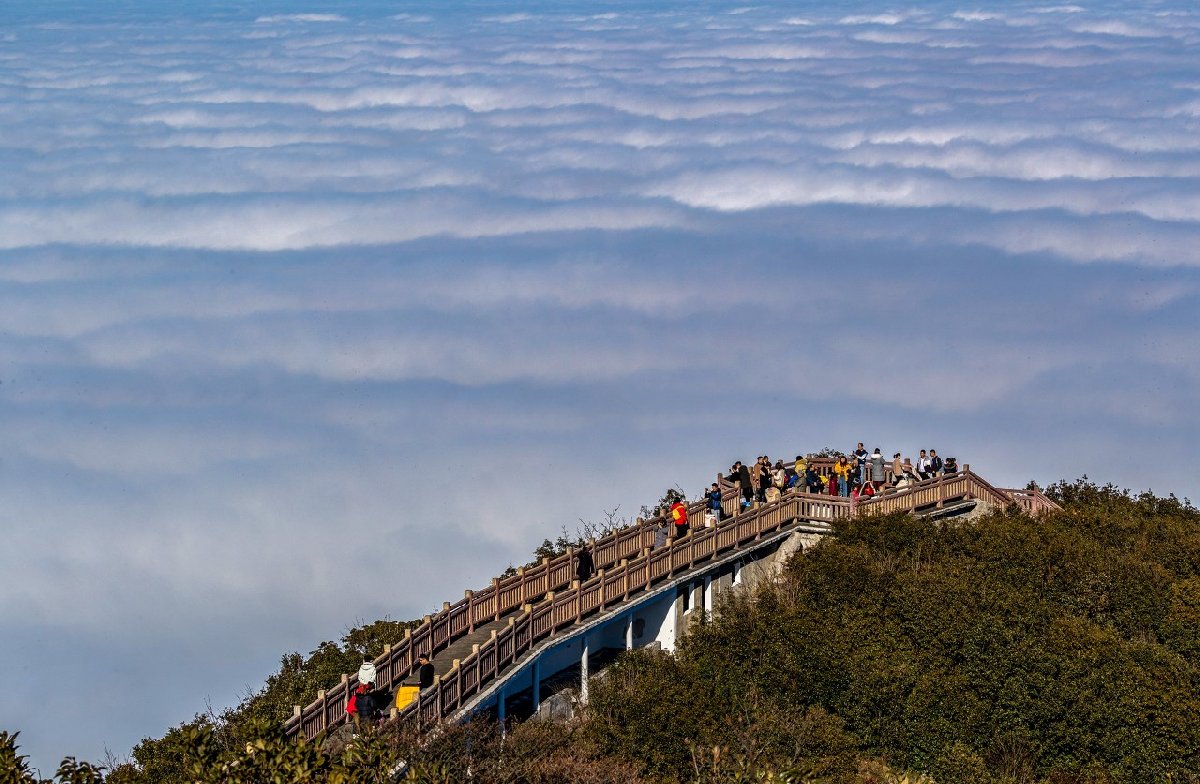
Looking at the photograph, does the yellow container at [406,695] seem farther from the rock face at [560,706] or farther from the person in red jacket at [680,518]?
the person in red jacket at [680,518]

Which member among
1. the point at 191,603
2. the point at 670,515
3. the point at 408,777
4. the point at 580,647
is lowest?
the point at 408,777

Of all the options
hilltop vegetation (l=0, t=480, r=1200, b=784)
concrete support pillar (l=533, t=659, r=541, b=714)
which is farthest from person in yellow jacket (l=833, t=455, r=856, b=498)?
concrete support pillar (l=533, t=659, r=541, b=714)

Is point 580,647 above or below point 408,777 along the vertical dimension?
above

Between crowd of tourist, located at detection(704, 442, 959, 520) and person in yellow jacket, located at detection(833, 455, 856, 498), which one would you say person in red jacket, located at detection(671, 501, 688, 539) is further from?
person in yellow jacket, located at detection(833, 455, 856, 498)

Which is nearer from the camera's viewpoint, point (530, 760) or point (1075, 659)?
point (530, 760)

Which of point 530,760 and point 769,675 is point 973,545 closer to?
point 769,675

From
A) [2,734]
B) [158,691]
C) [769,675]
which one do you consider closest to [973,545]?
[769,675]
